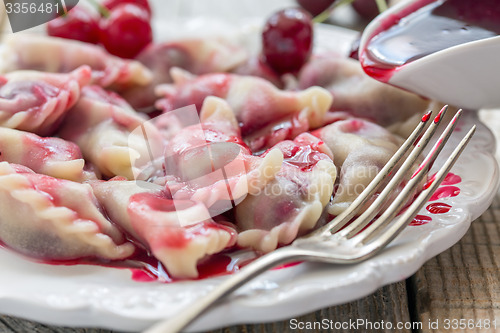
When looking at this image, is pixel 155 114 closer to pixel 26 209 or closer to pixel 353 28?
pixel 26 209

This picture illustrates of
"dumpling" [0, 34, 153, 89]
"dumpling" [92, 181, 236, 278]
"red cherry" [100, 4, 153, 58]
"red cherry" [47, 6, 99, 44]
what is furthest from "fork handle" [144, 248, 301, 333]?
"red cherry" [47, 6, 99, 44]

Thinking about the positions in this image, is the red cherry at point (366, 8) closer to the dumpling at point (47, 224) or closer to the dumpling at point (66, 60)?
the dumpling at point (66, 60)

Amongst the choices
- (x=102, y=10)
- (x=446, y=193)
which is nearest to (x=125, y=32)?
(x=102, y=10)

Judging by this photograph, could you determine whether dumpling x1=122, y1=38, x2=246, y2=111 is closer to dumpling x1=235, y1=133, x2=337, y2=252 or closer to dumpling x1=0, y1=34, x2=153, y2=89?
dumpling x1=0, y1=34, x2=153, y2=89

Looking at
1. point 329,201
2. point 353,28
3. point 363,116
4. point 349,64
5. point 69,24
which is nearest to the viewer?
point 329,201

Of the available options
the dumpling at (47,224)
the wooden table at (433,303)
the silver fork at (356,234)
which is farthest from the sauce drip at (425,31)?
the dumpling at (47,224)

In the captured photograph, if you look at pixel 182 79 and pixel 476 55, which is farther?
pixel 182 79

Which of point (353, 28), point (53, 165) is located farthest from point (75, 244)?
point (353, 28)
